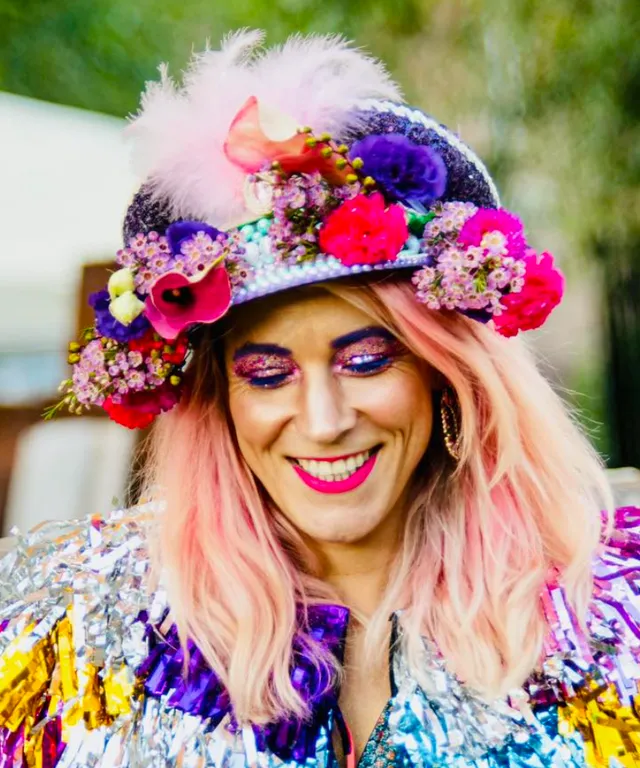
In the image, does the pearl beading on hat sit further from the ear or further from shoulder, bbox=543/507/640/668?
→ shoulder, bbox=543/507/640/668

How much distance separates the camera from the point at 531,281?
0.89 meters

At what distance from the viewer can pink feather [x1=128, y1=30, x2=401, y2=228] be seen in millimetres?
905

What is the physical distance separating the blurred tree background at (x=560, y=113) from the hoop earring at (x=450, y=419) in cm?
129

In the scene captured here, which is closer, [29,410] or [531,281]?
[531,281]

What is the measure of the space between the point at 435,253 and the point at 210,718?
70 cm

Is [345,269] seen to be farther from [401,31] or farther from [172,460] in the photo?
[401,31]

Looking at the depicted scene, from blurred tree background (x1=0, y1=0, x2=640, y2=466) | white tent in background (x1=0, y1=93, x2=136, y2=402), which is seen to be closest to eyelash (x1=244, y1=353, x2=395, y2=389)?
white tent in background (x1=0, y1=93, x2=136, y2=402)

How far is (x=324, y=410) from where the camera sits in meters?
0.90

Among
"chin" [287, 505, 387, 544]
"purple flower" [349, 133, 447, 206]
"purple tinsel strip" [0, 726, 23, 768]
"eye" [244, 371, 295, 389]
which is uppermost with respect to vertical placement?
"purple flower" [349, 133, 447, 206]

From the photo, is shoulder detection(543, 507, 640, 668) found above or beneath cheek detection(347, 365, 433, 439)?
beneath

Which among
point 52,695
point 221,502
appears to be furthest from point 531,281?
point 52,695

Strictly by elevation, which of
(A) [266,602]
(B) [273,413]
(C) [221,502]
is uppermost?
(B) [273,413]

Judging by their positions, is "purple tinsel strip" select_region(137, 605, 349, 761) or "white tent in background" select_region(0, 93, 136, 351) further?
"white tent in background" select_region(0, 93, 136, 351)

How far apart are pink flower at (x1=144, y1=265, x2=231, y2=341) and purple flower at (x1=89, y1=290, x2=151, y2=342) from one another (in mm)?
48
